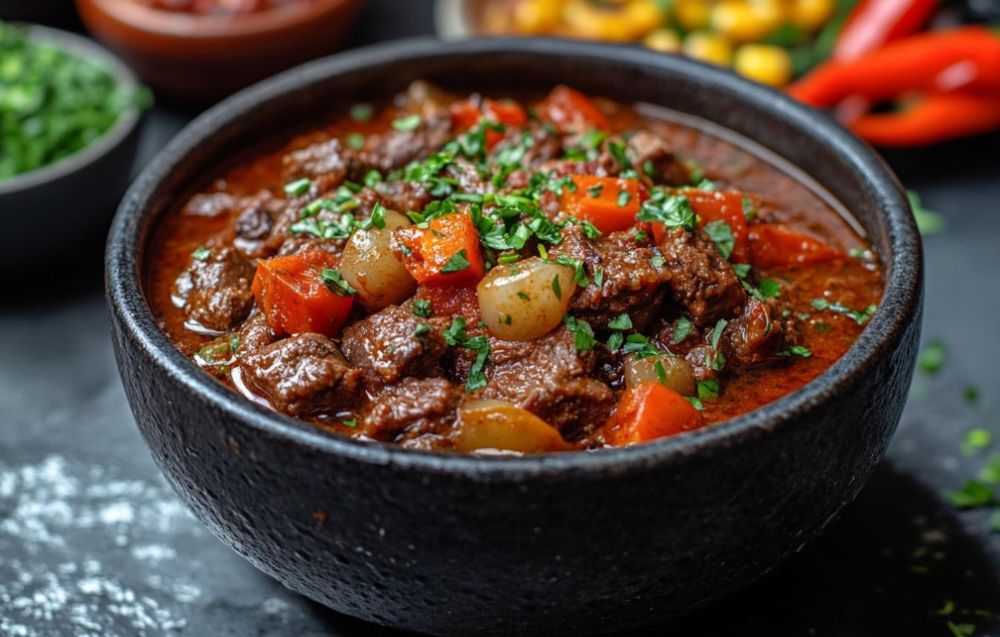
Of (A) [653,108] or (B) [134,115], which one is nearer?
(A) [653,108]

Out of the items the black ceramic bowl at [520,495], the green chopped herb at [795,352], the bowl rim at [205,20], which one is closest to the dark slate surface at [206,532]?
the black ceramic bowl at [520,495]

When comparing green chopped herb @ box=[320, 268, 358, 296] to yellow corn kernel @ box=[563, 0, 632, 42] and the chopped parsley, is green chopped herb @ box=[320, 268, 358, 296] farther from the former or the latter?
yellow corn kernel @ box=[563, 0, 632, 42]

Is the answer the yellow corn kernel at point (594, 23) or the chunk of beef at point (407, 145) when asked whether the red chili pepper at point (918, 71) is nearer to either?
the yellow corn kernel at point (594, 23)

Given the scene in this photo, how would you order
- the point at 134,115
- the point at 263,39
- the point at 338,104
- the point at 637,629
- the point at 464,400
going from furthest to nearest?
the point at 263,39 → the point at 134,115 → the point at 338,104 → the point at 637,629 → the point at 464,400

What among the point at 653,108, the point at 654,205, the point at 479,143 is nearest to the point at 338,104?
the point at 479,143

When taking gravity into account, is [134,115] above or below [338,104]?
below

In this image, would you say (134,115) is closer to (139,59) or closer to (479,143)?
(139,59)

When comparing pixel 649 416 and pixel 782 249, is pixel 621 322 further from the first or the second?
pixel 782 249

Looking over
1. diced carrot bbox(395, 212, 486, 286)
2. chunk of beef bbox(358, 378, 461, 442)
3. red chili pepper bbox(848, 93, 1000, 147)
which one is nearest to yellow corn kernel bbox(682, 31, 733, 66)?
red chili pepper bbox(848, 93, 1000, 147)
